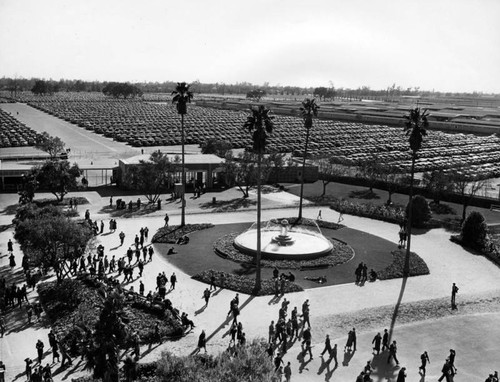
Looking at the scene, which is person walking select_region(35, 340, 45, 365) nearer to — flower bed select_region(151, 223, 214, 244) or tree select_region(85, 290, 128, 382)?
tree select_region(85, 290, 128, 382)

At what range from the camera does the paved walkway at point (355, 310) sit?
23.1 metres

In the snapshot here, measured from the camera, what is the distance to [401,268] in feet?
116

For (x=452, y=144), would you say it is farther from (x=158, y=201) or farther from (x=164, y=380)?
(x=164, y=380)

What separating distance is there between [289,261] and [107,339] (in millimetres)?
22245

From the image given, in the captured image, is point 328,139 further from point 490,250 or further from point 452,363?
point 452,363

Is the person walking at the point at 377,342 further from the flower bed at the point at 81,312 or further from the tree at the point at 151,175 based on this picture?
the tree at the point at 151,175

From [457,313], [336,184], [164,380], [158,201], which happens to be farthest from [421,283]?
[336,184]

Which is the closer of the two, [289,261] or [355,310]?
[355,310]

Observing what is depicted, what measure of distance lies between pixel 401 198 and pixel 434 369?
3798 cm

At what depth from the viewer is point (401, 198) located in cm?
5925

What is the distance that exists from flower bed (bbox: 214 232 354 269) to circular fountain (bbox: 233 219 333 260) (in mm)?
428

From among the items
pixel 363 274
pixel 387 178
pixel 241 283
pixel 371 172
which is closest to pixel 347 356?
pixel 241 283

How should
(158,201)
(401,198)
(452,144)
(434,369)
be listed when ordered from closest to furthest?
1. (434,369)
2. (158,201)
3. (401,198)
4. (452,144)

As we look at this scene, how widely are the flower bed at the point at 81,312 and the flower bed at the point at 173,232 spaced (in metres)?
10.1
